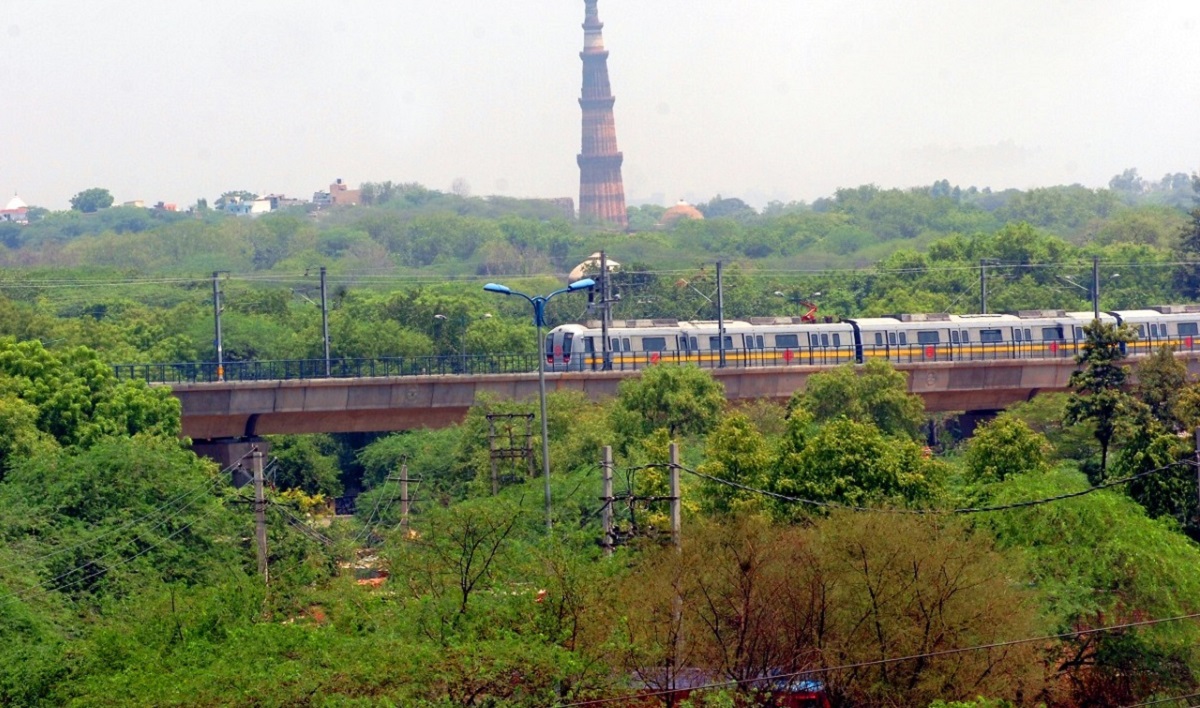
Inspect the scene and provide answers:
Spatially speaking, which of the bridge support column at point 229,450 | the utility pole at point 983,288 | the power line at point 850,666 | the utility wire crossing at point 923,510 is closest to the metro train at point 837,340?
the utility pole at point 983,288

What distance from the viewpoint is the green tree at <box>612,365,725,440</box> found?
2153 inches

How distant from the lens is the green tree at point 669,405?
179 ft

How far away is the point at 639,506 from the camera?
43.0m

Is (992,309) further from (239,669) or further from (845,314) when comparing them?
(239,669)

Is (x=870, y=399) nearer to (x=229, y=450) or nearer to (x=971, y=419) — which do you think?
(x=971, y=419)

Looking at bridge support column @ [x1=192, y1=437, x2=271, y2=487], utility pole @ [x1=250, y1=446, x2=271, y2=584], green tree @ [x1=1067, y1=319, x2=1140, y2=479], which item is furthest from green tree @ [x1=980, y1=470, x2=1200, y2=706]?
bridge support column @ [x1=192, y1=437, x2=271, y2=487]

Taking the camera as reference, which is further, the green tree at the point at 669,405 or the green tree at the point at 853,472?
the green tree at the point at 669,405

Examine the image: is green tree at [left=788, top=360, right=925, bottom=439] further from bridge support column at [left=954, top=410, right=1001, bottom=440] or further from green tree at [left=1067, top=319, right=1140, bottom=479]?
bridge support column at [left=954, top=410, right=1001, bottom=440]

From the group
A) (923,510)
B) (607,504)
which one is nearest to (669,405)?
(923,510)

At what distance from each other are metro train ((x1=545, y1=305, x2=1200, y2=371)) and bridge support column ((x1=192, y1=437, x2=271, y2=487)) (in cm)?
1186

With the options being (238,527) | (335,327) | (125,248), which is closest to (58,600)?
Answer: (238,527)

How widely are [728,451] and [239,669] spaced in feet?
50.7

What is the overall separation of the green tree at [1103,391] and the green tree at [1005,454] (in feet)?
9.25

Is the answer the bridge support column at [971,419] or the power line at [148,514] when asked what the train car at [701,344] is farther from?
the power line at [148,514]
